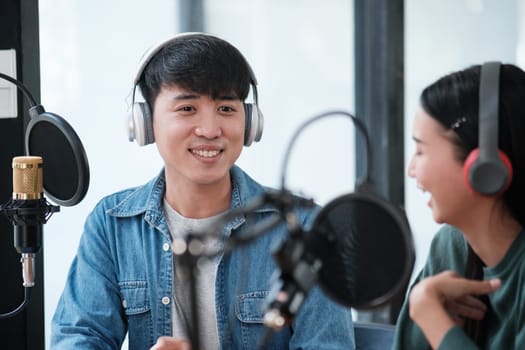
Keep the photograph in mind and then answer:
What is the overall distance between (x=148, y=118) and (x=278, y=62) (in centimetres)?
172

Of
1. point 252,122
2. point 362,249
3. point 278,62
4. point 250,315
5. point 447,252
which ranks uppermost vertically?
point 278,62

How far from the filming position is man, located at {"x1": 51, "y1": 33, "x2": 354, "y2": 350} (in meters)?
1.88

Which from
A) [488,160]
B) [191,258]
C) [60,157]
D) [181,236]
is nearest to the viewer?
[191,258]

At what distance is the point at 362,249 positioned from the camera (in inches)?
40.6

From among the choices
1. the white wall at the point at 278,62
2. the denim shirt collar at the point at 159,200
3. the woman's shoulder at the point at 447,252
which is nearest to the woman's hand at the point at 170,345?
the denim shirt collar at the point at 159,200

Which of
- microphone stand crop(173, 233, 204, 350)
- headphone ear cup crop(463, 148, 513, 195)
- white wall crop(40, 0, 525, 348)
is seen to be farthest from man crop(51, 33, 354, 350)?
white wall crop(40, 0, 525, 348)

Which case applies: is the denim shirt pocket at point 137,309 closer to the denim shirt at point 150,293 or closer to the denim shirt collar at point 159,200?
the denim shirt at point 150,293

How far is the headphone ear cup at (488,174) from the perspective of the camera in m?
1.39

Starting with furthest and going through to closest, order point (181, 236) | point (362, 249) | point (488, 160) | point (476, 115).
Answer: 1. point (181, 236)
2. point (476, 115)
3. point (488, 160)
4. point (362, 249)

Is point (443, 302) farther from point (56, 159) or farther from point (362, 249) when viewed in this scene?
point (56, 159)

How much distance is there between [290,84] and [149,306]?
185cm

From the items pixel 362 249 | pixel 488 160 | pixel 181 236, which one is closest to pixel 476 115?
pixel 488 160

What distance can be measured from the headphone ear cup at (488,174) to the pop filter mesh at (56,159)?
68 centimetres

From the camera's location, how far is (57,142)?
5.39 ft
